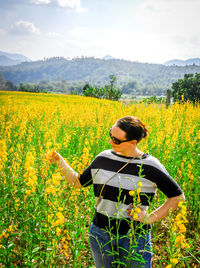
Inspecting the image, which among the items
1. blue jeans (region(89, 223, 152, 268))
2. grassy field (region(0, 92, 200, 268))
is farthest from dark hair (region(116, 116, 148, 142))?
blue jeans (region(89, 223, 152, 268))

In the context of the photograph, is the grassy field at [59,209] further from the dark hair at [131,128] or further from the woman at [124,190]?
the dark hair at [131,128]

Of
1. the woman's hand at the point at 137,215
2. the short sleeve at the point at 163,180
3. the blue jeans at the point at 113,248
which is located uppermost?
the short sleeve at the point at 163,180

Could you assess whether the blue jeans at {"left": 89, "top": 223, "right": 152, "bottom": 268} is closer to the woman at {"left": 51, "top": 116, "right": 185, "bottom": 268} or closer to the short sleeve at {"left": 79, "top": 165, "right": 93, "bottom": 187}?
the woman at {"left": 51, "top": 116, "right": 185, "bottom": 268}

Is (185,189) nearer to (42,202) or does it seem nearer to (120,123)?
(120,123)

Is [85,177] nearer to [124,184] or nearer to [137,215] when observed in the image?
[124,184]

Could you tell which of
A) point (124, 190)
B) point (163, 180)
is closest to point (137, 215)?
point (124, 190)

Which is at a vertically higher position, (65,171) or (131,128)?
(131,128)

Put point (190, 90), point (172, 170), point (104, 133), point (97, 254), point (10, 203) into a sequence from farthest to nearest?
point (190, 90)
point (104, 133)
point (172, 170)
point (10, 203)
point (97, 254)

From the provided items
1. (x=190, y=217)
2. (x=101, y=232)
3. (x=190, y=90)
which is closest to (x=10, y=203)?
(x=101, y=232)

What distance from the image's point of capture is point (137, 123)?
1.67 m

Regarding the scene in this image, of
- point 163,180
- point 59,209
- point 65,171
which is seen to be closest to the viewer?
point 59,209

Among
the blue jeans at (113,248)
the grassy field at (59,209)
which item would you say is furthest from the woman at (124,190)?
the grassy field at (59,209)

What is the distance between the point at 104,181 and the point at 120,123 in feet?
1.60

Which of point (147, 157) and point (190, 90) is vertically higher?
point (190, 90)
